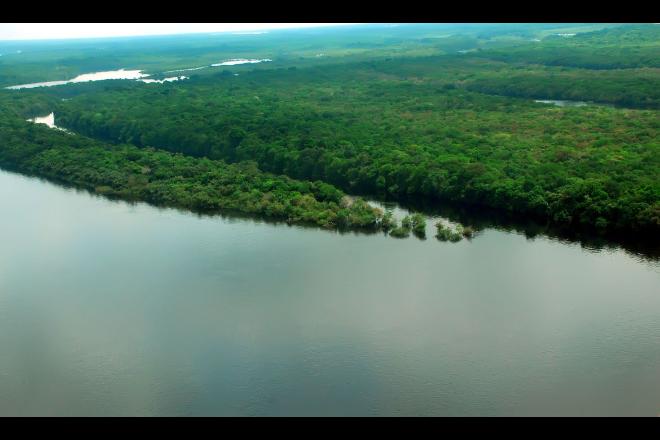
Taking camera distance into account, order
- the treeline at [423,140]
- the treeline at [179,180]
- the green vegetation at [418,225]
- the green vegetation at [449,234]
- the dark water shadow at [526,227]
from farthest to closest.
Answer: the treeline at [179,180], the treeline at [423,140], the green vegetation at [418,225], the green vegetation at [449,234], the dark water shadow at [526,227]

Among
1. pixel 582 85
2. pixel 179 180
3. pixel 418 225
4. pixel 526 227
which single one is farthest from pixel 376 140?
pixel 582 85

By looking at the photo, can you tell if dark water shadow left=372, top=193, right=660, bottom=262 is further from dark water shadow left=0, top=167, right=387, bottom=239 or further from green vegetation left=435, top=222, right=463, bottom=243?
dark water shadow left=0, top=167, right=387, bottom=239

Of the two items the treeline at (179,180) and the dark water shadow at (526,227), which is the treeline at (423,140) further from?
the treeline at (179,180)

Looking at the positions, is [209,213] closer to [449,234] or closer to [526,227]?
[449,234]

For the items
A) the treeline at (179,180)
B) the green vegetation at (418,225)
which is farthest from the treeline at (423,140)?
the green vegetation at (418,225)
